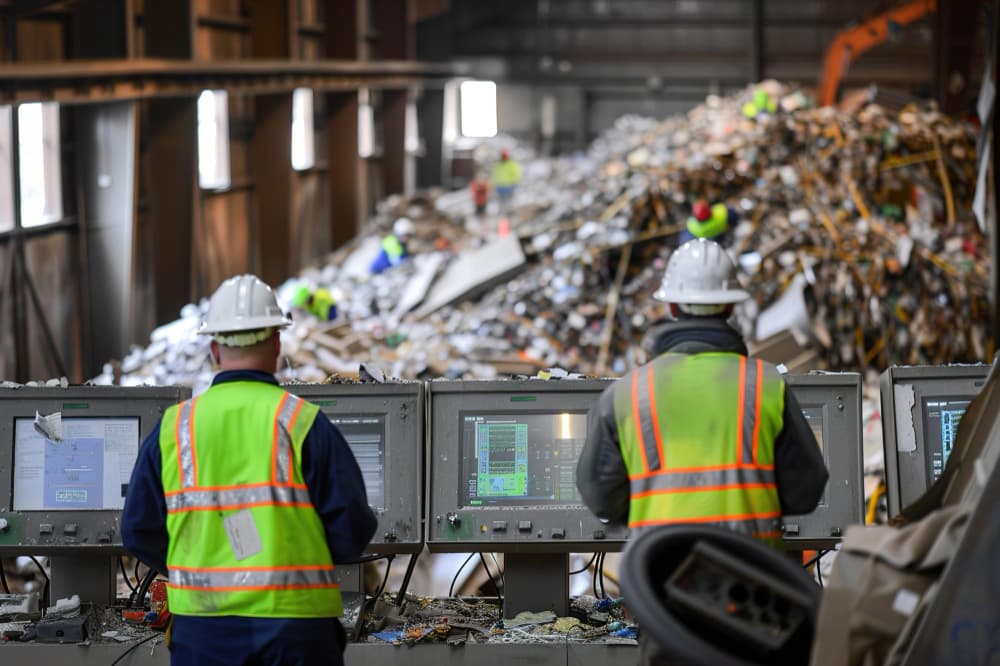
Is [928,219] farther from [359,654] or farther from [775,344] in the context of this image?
[359,654]

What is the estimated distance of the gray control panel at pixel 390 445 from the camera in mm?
4820

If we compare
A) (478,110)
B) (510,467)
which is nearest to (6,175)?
(510,467)

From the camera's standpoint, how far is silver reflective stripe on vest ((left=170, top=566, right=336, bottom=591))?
365 cm

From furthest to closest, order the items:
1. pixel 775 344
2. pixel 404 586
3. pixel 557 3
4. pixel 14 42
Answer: pixel 557 3, pixel 775 344, pixel 14 42, pixel 404 586

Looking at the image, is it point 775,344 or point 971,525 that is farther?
point 775,344

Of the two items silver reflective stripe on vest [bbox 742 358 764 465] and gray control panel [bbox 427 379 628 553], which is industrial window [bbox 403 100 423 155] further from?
silver reflective stripe on vest [bbox 742 358 764 465]

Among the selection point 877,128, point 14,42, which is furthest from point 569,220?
point 14,42

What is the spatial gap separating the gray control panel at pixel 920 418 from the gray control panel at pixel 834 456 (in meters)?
0.12

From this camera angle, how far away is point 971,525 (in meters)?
2.77

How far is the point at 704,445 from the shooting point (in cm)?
375

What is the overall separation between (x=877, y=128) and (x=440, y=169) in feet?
40.6

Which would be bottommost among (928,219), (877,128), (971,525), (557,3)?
(971,525)

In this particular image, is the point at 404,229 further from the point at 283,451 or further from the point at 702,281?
the point at 283,451

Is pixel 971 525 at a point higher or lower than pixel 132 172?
lower
